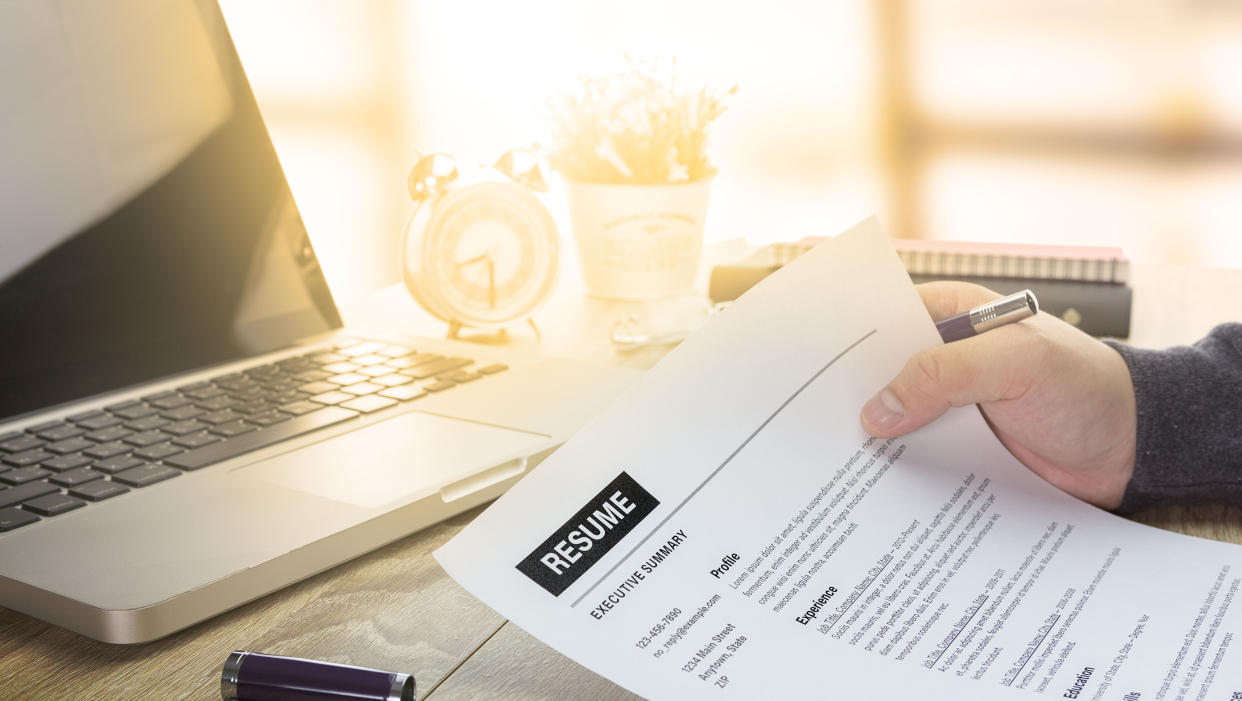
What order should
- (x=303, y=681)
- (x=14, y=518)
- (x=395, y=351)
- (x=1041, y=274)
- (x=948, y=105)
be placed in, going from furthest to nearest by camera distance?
(x=948, y=105) < (x=1041, y=274) < (x=395, y=351) < (x=14, y=518) < (x=303, y=681)

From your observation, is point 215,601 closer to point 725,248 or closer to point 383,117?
point 725,248

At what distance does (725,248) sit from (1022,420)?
0.78 m

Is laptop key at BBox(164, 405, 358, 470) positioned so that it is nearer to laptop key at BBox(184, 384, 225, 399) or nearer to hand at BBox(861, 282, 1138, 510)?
laptop key at BBox(184, 384, 225, 399)

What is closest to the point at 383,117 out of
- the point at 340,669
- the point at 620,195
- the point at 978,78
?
the point at 978,78

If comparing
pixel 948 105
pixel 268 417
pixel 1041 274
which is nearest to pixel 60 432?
pixel 268 417

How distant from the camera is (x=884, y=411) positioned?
1.83ft

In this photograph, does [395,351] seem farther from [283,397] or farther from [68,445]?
[68,445]

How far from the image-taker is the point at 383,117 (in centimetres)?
270

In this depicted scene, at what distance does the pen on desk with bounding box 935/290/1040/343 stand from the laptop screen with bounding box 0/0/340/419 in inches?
20.7

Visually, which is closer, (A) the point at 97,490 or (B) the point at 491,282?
(A) the point at 97,490

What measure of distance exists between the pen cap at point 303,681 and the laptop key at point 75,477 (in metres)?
0.21

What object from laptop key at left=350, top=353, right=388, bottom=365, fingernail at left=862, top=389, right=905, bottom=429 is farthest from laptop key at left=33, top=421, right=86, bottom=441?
fingernail at left=862, top=389, right=905, bottom=429

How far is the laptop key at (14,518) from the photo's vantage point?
1.72 feet

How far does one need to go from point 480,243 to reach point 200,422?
1.19 ft
